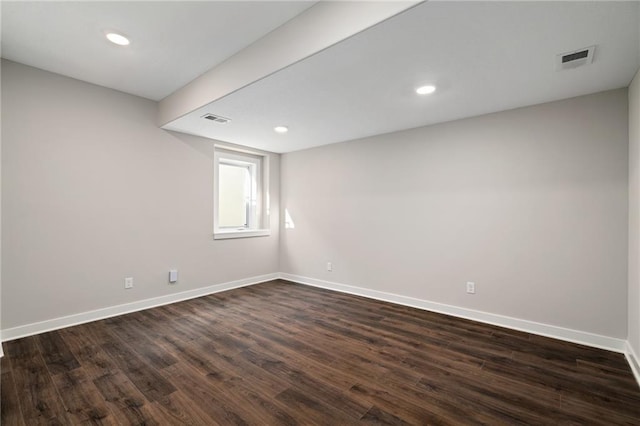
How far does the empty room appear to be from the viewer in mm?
1791

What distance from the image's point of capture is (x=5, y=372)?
6.82 feet

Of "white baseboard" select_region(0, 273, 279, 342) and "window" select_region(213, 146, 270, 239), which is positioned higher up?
"window" select_region(213, 146, 270, 239)

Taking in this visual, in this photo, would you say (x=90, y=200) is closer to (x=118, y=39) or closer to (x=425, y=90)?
(x=118, y=39)

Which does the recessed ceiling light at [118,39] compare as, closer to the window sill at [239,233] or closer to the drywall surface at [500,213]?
the window sill at [239,233]

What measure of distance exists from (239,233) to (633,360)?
4.48 m

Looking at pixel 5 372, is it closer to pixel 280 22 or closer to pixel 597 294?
pixel 280 22

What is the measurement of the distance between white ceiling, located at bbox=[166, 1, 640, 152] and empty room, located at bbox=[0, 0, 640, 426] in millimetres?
19

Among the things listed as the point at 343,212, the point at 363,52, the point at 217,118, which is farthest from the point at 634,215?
the point at 217,118

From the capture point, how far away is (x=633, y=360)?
2.19 meters

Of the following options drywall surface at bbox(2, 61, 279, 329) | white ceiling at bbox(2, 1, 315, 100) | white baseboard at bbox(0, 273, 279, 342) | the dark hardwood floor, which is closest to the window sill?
drywall surface at bbox(2, 61, 279, 329)

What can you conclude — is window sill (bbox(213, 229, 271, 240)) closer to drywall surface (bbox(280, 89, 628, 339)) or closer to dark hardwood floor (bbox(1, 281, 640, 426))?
drywall surface (bbox(280, 89, 628, 339))

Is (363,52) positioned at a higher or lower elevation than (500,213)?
higher

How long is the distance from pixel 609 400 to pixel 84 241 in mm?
4631

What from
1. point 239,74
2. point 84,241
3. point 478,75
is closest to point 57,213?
point 84,241
